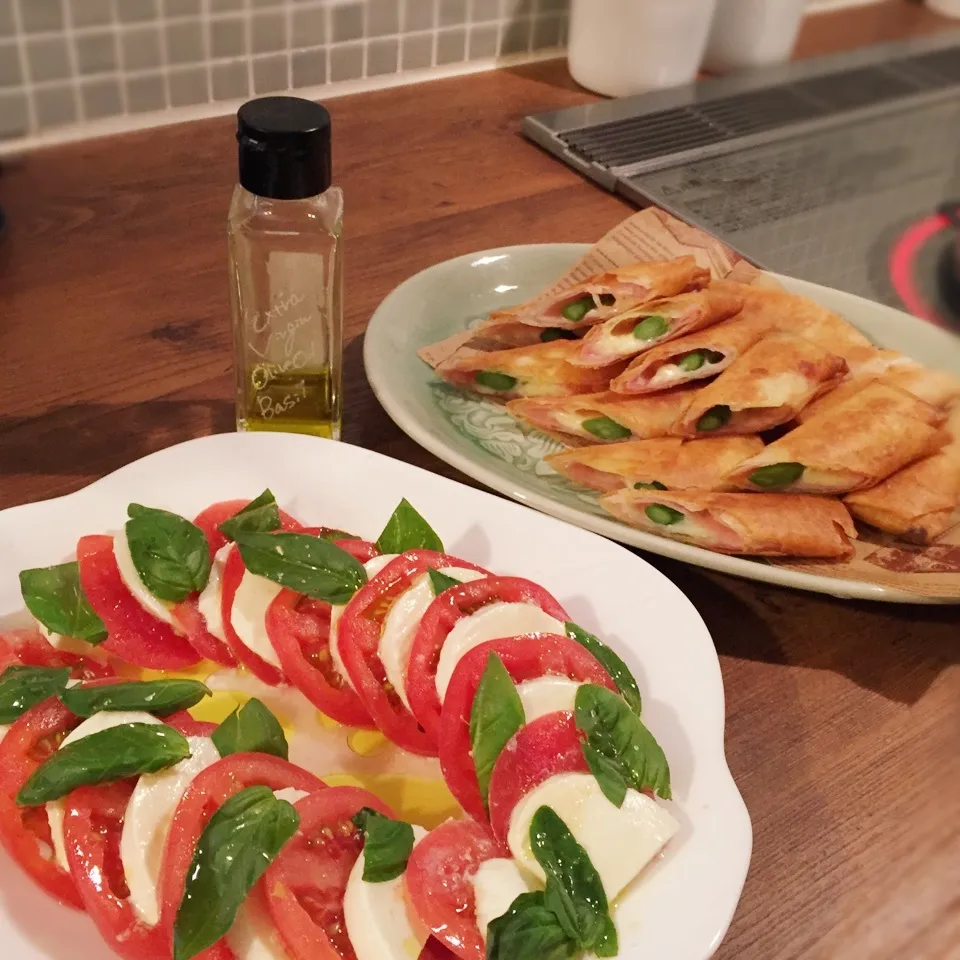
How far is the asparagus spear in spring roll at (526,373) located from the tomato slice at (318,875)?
1.98 feet

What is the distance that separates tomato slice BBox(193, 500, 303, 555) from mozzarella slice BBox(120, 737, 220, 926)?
0.20 meters

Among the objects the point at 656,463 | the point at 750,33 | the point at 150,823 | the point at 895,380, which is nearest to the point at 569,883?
the point at 150,823

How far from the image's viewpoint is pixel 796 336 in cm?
122

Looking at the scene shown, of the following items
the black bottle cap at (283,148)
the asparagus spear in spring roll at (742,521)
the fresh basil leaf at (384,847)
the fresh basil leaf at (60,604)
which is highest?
the black bottle cap at (283,148)

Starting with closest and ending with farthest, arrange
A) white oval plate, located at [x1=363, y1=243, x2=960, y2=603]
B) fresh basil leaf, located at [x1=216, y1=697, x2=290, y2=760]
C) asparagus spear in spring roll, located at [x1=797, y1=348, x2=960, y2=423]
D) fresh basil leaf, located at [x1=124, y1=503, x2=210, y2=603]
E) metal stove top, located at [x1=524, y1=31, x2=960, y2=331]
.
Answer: fresh basil leaf, located at [x1=216, y1=697, x2=290, y2=760]
fresh basil leaf, located at [x1=124, y1=503, x2=210, y2=603]
white oval plate, located at [x1=363, y1=243, x2=960, y2=603]
asparagus spear in spring roll, located at [x1=797, y1=348, x2=960, y2=423]
metal stove top, located at [x1=524, y1=31, x2=960, y2=331]

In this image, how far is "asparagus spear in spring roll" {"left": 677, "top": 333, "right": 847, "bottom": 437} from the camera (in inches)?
43.9

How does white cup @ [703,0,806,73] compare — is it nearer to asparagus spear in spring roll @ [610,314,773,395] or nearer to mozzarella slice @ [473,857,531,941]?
asparagus spear in spring roll @ [610,314,773,395]

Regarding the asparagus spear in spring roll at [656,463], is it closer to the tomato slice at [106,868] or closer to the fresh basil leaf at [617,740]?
the fresh basil leaf at [617,740]

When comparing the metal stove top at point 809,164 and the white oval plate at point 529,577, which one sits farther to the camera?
the metal stove top at point 809,164

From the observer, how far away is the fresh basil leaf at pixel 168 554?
2.51ft

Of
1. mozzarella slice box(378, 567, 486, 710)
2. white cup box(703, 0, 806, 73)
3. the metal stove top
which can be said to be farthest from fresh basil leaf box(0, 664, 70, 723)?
white cup box(703, 0, 806, 73)

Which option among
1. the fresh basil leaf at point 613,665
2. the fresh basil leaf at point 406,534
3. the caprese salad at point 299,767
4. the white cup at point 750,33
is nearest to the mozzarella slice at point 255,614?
the caprese salad at point 299,767

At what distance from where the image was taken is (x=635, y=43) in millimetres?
1777

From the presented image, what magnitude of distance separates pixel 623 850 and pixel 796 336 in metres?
0.77
